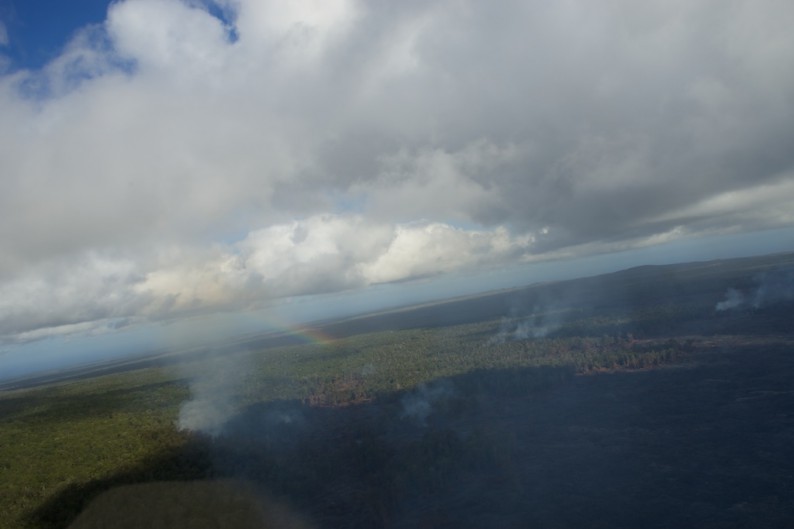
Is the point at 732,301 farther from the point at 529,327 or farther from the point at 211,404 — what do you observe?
the point at 211,404

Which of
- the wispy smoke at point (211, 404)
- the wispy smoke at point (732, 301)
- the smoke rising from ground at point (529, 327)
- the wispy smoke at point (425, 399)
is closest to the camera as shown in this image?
the wispy smoke at point (425, 399)

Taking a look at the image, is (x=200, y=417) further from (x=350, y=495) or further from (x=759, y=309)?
(x=759, y=309)

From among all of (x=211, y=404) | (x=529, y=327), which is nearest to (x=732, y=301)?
(x=529, y=327)

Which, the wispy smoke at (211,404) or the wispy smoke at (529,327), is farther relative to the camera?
the wispy smoke at (529,327)

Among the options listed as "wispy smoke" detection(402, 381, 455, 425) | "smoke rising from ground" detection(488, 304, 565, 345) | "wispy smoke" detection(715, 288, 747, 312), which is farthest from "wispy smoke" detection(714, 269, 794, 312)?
"wispy smoke" detection(402, 381, 455, 425)

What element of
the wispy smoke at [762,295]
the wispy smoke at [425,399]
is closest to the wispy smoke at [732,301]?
the wispy smoke at [762,295]

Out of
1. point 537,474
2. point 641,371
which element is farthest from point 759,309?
point 537,474

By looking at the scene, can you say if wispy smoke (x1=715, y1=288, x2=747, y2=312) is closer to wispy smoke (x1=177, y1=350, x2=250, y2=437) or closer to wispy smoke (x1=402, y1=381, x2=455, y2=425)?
wispy smoke (x1=402, y1=381, x2=455, y2=425)

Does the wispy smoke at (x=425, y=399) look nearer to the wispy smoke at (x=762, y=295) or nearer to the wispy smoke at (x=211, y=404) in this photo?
the wispy smoke at (x=211, y=404)
